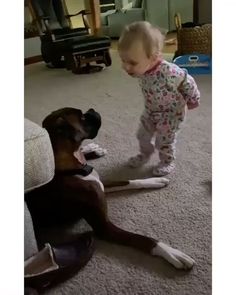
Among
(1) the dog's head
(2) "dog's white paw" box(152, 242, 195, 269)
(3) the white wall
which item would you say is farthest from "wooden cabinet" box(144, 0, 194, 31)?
(2) "dog's white paw" box(152, 242, 195, 269)

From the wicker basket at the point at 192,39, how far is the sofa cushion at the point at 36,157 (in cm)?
193

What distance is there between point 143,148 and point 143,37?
39cm

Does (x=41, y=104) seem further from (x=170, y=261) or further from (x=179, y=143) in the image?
(x=170, y=261)

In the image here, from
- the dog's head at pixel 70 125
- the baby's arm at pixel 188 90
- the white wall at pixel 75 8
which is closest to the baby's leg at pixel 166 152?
the baby's arm at pixel 188 90

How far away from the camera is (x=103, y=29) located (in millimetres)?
4152

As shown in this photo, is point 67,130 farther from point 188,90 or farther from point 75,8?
point 75,8

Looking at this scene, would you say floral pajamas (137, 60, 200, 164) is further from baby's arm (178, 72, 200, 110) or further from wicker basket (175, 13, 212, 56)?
wicker basket (175, 13, 212, 56)

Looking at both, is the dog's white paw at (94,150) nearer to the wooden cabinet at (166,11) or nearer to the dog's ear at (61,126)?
the dog's ear at (61,126)

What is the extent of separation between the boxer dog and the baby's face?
28cm

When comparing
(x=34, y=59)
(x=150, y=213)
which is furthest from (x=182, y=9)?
(x=150, y=213)

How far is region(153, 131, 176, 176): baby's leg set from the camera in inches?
53.5

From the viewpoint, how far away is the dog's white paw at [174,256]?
94 cm

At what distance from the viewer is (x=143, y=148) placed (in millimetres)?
1440
